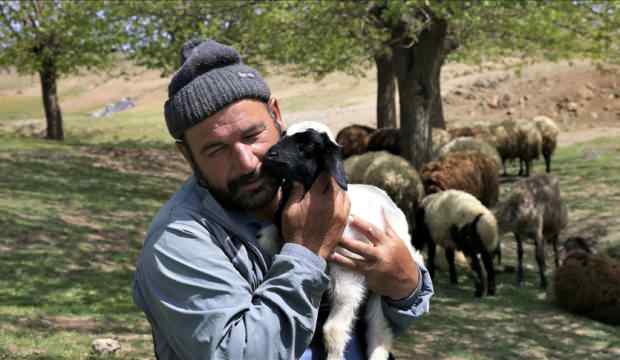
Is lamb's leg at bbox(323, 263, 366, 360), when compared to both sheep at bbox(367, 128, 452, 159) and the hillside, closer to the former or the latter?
sheep at bbox(367, 128, 452, 159)

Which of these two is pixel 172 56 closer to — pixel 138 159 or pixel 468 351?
pixel 138 159

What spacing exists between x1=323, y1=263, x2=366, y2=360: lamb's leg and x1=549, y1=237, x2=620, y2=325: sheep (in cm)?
633

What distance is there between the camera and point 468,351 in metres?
6.64

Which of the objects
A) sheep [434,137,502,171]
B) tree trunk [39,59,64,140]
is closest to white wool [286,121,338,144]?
sheep [434,137,502,171]

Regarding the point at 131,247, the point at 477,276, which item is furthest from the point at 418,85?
the point at 131,247

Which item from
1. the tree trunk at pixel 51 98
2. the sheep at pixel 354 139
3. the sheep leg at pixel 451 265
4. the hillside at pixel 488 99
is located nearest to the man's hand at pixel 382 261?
the sheep leg at pixel 451 265

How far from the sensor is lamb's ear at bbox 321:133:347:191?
2.09 meters

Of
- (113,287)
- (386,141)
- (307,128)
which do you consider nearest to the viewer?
(307,128)

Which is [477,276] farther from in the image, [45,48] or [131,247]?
[45,48]

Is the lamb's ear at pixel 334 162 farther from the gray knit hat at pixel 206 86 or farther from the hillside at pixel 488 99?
the hillside at pixel 488 99

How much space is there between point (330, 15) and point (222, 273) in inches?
422

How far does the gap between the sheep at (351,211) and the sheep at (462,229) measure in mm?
6489

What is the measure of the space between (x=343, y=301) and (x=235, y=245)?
1.84 feet

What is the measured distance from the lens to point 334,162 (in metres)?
2.12
